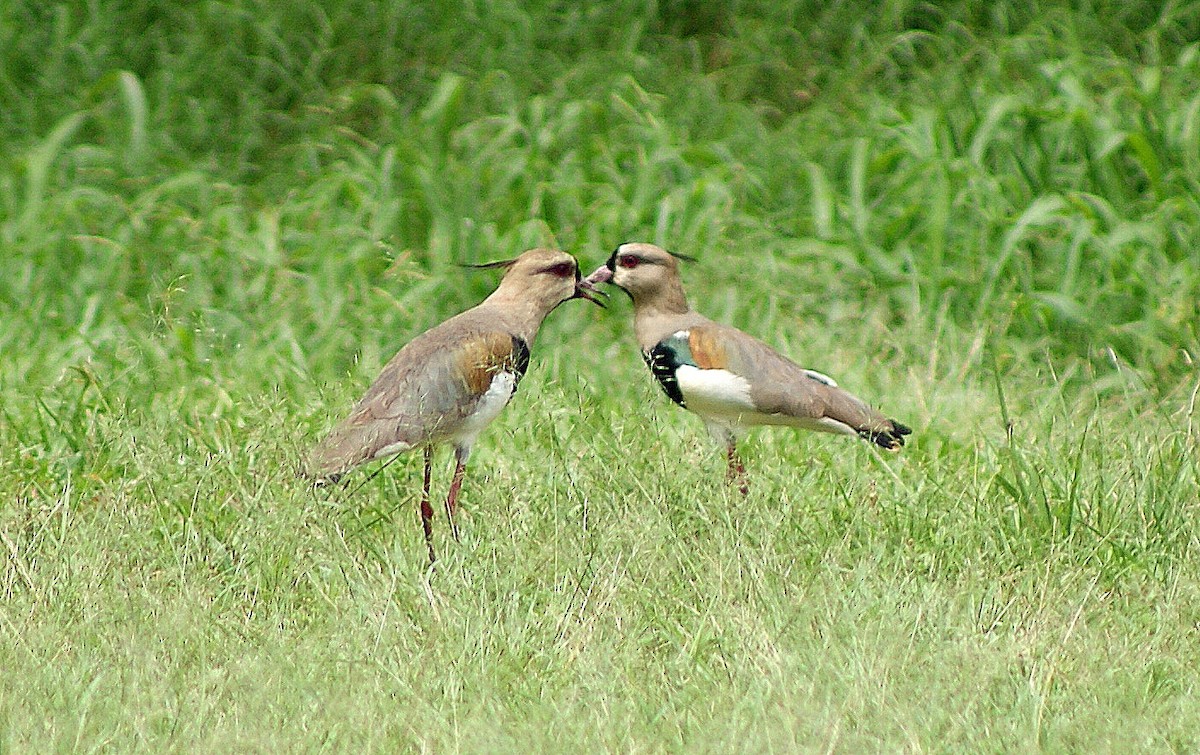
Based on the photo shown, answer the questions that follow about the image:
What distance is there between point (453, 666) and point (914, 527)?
1.44 m

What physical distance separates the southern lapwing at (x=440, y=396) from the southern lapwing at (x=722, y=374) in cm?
46

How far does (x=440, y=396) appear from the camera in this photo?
210 inches

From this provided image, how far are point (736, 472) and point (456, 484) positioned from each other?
32.0 inches

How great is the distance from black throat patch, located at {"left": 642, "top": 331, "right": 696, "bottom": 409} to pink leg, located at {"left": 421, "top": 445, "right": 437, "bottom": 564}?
0.82m

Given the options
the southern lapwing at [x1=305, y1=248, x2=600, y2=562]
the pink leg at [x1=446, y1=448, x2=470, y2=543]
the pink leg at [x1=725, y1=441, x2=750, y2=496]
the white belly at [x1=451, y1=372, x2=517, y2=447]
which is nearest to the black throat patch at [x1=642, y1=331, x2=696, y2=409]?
the pink leg at [x1=725, y1=441, x2=750, y2=496]

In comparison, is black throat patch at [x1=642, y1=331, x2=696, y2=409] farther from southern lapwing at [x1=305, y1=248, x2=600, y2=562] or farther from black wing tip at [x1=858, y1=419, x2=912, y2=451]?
black wing tip at [x1=858, y1=419, x2=912, y2=451]

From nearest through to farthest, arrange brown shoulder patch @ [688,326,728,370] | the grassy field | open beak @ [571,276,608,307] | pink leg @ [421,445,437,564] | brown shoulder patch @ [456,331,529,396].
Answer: the grassy field
pink leg @ [421,445,437,564]
brown shoulder patch @ [456,331,529,396]
brown shoulder patch @ [688,326,728,370]
open beak @ [571,276,608,307]

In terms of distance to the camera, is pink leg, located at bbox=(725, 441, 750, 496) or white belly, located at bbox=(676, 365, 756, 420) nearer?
pink leg, located at bbox=(725, 441, 750, 496)

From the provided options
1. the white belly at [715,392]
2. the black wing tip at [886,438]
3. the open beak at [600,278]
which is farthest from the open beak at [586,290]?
the black wing tip at [886,438]

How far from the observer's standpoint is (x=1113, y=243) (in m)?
7.04

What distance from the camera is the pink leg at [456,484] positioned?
522 cm

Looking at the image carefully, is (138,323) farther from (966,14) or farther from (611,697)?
(966,14)

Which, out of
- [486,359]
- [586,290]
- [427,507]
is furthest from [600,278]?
[427,507]

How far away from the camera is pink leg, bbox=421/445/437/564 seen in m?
5.08
